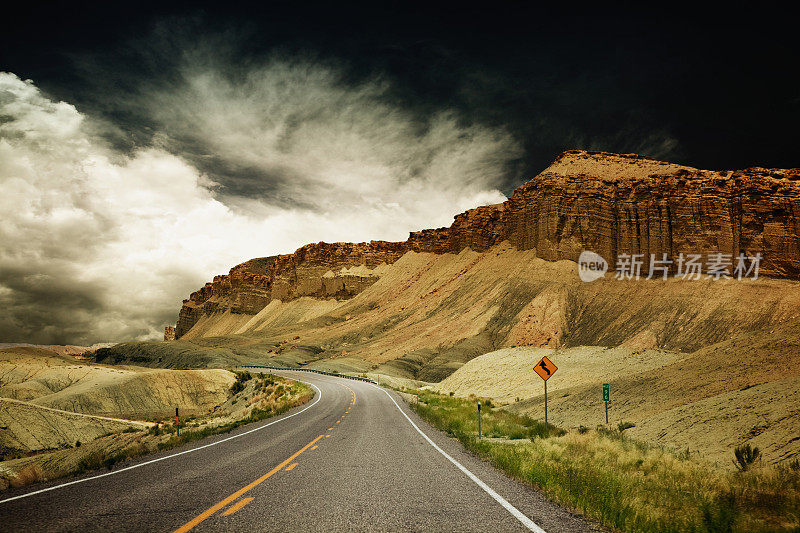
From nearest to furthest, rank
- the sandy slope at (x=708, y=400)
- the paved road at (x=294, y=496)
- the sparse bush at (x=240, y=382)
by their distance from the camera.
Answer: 1. the paved road at (x=294, y=496)
2. the sandy slope at (x=708, y=400)
3. the sparse bush at (x=240, y=382)

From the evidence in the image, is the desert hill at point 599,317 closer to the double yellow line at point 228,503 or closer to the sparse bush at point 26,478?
the double yellow line at point 228,503

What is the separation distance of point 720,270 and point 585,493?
85070 mm

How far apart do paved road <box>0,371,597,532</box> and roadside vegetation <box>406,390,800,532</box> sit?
1.59 ft

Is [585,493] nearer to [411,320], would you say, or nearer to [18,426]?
[18,426]

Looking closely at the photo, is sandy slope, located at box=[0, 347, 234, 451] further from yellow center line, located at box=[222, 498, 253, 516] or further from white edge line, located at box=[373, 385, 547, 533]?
white edge line, located at box=[373, 385, 547, 533]

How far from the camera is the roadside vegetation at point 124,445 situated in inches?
377

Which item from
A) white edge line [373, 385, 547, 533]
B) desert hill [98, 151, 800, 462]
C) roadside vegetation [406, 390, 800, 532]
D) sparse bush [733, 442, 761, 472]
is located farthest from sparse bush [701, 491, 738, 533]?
desert hill [98, 151, 800, 462]

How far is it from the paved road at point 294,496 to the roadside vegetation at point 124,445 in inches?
39.6

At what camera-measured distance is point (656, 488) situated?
7.20 metres

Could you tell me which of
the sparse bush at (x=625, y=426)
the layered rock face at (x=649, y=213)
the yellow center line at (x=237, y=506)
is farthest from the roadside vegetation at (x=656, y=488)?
the layered rock face at (x=649, y=213)

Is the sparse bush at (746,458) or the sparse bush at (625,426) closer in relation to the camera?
the sparse bush at (746,458)

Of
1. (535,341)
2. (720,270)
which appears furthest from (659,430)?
(720,270)

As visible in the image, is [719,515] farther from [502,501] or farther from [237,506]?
[237,506]

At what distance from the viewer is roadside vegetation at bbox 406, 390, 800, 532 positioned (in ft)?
17.2
